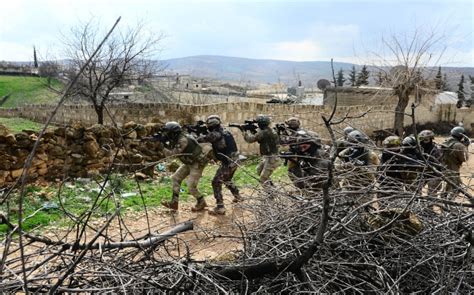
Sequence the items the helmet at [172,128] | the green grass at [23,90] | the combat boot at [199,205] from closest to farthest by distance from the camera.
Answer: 1. the helmet at [172,128]
2. the combat boot at [199,205]
3. the green grass at [23,90]

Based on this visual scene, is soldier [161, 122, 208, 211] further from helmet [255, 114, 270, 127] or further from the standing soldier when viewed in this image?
the standing soldier

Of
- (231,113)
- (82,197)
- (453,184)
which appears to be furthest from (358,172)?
(231,113)

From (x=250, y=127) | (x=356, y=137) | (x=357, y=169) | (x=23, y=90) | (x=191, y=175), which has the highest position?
(x=356, y=137)

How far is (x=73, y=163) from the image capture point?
8.88 meters

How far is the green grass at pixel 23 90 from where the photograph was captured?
29.6 m

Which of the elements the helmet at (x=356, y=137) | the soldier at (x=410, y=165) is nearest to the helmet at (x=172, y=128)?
the helmet at (x=356, y=137)

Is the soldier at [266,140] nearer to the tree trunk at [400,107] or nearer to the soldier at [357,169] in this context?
the soldier at [357,169]

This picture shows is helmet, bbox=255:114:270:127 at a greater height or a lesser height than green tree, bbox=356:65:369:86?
lesser

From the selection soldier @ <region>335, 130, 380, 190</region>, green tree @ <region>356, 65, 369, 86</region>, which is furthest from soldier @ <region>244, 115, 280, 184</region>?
green tree @ <region>356, 65, 369, 86</region>

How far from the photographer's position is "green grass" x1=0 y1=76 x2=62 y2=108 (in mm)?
29609

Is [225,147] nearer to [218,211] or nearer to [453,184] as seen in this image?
[218,211]

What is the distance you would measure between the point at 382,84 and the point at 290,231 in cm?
1731

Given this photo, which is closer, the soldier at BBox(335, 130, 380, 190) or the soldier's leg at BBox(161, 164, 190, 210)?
the soldier at BBox(335, 130, 380, 190)

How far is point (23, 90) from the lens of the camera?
32.9 m
